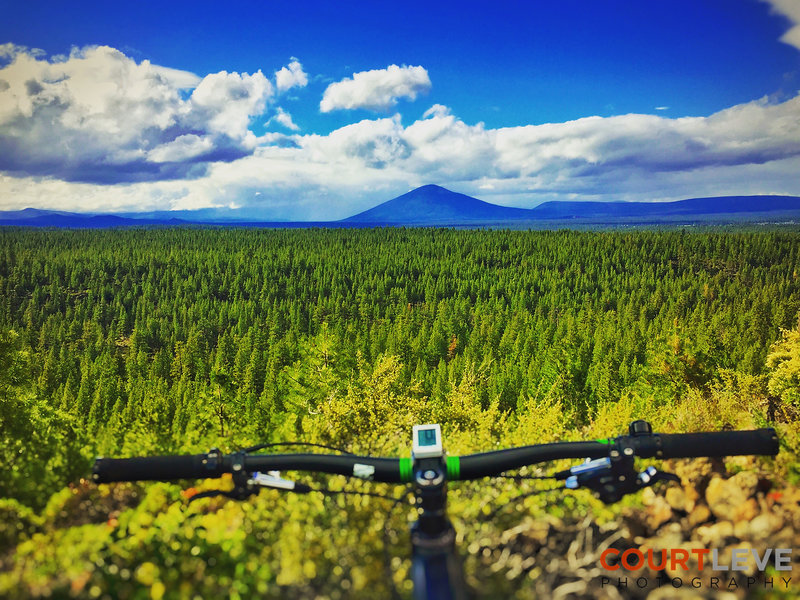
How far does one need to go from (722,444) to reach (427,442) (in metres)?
3.00

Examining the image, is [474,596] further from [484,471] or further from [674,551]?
[674,551]

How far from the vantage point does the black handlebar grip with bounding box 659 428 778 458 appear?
209 inches

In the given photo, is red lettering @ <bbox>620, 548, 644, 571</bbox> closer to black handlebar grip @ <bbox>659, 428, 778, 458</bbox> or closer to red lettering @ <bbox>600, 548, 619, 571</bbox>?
red lettering @ <bbox>600, 548, 619, 571</bbox>

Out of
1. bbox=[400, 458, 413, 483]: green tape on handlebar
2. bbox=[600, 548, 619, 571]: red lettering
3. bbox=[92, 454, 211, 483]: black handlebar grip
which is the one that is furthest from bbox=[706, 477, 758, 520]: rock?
bbox=[92, 454, 211, 483]: black handlebar grip

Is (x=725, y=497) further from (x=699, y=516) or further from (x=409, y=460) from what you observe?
(x=409, y=460)

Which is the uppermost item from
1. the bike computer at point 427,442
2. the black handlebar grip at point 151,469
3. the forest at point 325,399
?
the bike computer at point 427,442

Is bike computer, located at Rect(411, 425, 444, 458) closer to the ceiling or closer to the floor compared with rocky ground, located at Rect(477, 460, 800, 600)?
closer to the ceiling

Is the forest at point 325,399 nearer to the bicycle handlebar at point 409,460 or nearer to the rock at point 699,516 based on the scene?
the bicycle handlebar at point 409,460

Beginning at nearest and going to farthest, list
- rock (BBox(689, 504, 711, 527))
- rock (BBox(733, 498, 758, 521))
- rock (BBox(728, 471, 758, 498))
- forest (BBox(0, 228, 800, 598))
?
forest (BBox(0, 228, 800, 598)), rock (BBox(733, 498, 758, 521)), rock (BBox(689, 504, 711, 527)), rock (BBox(728, 471, 758, 498))

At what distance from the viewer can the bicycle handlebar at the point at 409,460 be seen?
16.4 ft

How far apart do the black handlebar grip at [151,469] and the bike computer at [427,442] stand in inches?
78.6

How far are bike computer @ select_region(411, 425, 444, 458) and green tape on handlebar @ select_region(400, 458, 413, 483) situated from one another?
0.33m

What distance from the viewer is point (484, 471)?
511 centimetres

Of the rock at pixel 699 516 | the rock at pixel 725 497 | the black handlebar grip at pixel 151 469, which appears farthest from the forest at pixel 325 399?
the rock at pixel 725 497
